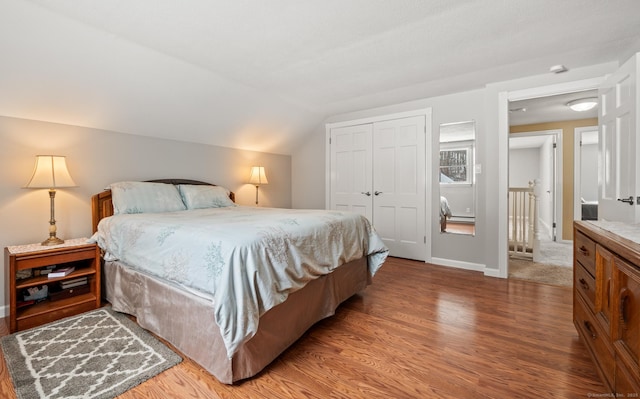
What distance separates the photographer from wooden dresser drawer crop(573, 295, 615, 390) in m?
1.25

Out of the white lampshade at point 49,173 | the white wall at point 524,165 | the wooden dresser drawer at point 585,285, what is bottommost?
the wooden dresser drawer at point 585,285

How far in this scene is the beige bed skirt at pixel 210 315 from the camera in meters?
1.51

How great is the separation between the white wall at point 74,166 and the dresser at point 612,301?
3.89m

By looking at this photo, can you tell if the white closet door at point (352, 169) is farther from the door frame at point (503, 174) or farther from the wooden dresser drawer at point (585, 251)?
the wooden dresser drawer at point (585, 251)

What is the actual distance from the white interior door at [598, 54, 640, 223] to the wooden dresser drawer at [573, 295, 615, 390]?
2.59ft

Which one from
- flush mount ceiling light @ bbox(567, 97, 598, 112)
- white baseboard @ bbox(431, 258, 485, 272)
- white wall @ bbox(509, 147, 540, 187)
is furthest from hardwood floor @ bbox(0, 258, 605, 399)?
white wall @ bbox(509, 147, 540, 187)

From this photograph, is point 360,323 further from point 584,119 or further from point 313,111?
point 584,119

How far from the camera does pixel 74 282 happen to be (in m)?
2.45

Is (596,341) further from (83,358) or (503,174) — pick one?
(83,358)

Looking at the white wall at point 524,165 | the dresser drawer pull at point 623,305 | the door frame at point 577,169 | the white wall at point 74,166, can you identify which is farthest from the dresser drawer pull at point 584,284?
the white wall at point 524,165

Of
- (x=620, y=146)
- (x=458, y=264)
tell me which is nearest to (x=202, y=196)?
(x=458, y=264)

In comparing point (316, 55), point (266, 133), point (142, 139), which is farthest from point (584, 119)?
point (142, 139)

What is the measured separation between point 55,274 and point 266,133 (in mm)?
2953

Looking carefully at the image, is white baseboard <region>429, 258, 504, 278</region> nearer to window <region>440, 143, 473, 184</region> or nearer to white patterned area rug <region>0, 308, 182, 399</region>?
window <region>440, 143, 473, 184</region>
